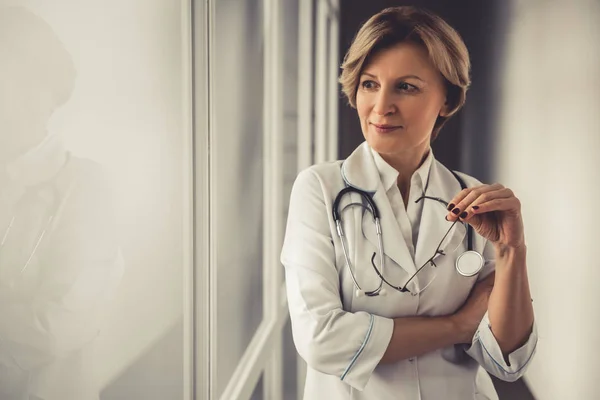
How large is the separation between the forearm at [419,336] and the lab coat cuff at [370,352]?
1 cm

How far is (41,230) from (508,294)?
706 mm

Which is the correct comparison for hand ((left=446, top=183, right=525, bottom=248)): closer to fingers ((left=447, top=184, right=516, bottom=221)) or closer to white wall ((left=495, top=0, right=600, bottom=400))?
fingers ((left=447, top=184, right=516, bottom=221))

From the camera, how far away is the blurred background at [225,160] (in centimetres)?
56

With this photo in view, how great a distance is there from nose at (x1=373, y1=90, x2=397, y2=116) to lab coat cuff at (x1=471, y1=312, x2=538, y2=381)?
0.37 metres

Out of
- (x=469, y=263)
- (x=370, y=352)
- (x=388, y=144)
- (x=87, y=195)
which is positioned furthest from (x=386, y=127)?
(x=87, y=195)

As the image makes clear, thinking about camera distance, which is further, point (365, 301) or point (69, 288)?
point (365, 301)

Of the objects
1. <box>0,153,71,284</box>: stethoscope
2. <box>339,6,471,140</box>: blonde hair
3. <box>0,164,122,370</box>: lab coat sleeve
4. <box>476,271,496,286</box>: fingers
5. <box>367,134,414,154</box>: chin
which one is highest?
<box>339,6,471,140</box>: blonde hair

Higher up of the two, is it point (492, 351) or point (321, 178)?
point (321, 178)

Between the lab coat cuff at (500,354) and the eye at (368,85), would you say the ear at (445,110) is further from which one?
the lab coat cuff at (500,354)

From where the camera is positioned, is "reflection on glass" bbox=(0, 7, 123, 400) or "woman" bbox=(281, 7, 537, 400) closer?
"reflection on glass" bbox=(0, 7, 123, 400)

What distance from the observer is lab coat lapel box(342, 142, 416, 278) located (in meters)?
0.90

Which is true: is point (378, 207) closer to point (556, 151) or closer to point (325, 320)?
point (325, 320)

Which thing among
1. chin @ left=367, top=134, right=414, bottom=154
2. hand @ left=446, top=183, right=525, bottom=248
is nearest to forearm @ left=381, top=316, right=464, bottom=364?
hand @ left=446, top=183, right=525, bottom=248

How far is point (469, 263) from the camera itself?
0.91 m
